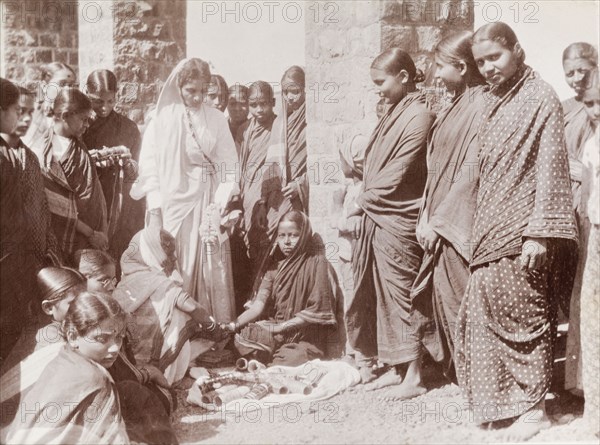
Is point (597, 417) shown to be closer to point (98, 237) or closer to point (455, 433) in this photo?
point (455, 433)

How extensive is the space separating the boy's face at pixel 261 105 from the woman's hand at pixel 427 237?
1529 millimetres

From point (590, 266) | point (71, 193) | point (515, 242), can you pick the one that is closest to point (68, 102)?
point (71, 193)

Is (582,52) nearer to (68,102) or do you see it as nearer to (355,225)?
(355,225)

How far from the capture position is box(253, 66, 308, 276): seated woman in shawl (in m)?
6.54

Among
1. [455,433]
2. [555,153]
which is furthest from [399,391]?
[555,153]

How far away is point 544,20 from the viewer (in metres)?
6.26

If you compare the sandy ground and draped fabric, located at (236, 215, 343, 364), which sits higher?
draped fabric, located at (236, 215, 343, 364)

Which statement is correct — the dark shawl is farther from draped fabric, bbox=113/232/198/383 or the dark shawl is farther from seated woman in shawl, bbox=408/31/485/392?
draped fabric, bbox=113/232/198/383

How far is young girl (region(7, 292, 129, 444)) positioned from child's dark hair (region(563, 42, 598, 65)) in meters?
3.04

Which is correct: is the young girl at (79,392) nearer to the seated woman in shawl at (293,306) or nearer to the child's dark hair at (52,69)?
the seated woman in shawl at (293,306)

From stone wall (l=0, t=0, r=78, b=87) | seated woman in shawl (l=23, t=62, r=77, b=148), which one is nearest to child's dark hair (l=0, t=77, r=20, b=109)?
seated woman in shawl (l=23, t=62, r=77, b=148)

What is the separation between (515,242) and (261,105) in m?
2.20

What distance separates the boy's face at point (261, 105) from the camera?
22.4 ft

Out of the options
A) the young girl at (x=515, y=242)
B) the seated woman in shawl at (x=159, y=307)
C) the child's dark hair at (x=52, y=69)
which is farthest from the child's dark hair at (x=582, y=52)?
the child's dark hair at (x=52, y=69)
